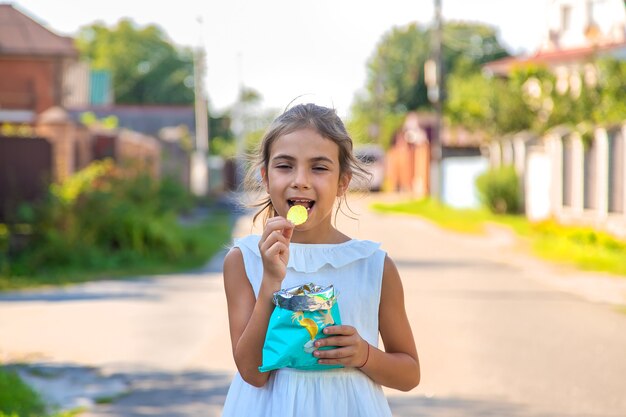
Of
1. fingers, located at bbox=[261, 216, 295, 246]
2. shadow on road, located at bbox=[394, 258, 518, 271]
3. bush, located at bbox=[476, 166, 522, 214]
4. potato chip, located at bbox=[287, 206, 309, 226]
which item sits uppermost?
potato chip, located at bbox=[287, 206, 309, 226]

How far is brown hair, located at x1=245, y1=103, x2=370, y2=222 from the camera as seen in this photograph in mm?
3201

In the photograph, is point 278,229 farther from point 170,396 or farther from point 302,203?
point 170,396

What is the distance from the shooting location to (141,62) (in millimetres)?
83688

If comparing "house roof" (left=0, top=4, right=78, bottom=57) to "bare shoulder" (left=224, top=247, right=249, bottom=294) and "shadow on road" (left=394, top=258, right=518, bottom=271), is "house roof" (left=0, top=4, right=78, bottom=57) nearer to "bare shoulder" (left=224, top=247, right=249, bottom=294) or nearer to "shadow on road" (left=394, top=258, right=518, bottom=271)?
"shadow on road" (left=394, top=258, right=518, bottom=271)

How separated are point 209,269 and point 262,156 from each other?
1443cm

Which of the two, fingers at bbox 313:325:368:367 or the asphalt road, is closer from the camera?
fingers at bbox 313:325:368:367

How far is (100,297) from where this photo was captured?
543 inches

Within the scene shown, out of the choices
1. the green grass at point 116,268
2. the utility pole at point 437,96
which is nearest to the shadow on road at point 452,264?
the green grass at point 116,268

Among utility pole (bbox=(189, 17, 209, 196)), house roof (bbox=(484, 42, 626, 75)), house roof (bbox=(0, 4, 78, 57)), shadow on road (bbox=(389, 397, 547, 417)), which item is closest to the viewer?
shadow on road (bbox=(389, 397, 547, 417))

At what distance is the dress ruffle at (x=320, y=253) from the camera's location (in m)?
3.19

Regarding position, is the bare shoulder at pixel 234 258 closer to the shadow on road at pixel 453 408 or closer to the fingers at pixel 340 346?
the fingers at pixel 340 346

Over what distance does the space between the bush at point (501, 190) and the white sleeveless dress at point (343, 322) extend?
26882 millimetres

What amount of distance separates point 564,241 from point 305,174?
18.3 meters

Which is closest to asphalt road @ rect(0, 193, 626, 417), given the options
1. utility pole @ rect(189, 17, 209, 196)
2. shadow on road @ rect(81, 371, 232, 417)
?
shadow on road @ rect(81, 371, 232, 417)
